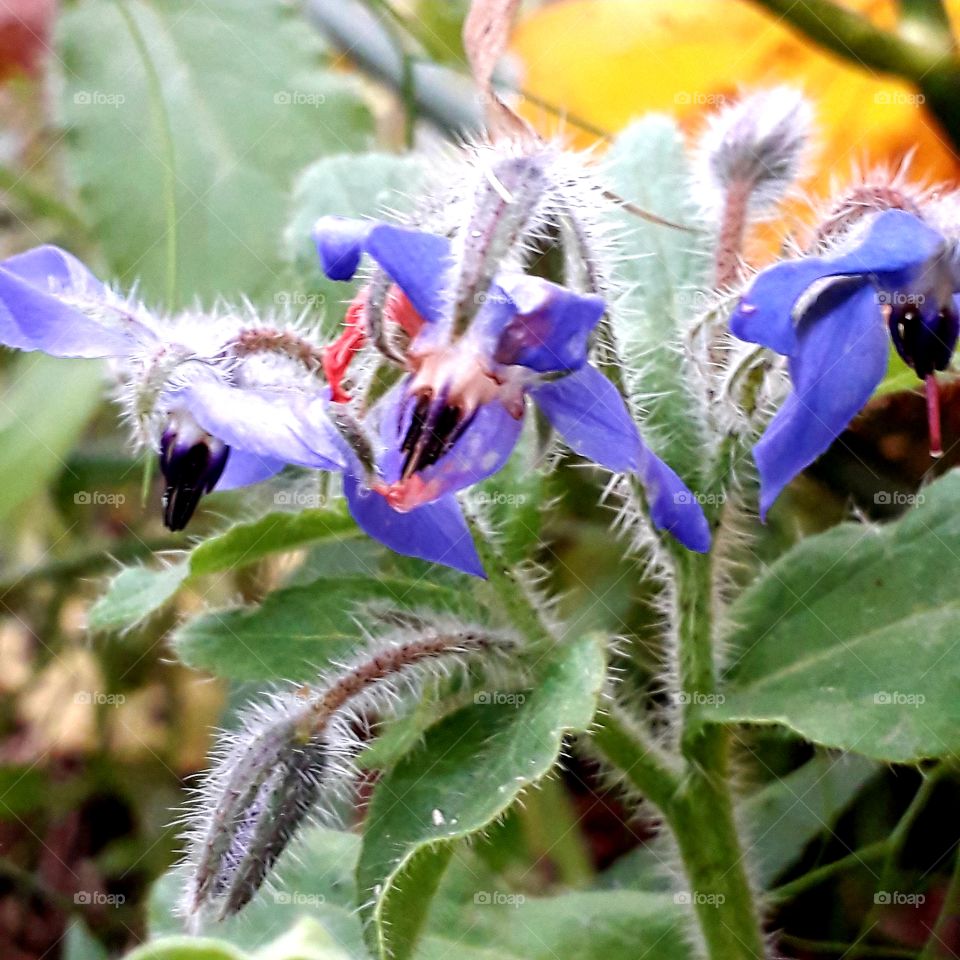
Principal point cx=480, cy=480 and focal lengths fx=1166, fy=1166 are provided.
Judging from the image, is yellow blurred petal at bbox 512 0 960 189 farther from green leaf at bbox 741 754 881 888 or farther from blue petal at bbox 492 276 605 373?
Answer: blue petal at bbox 492 276 605 373

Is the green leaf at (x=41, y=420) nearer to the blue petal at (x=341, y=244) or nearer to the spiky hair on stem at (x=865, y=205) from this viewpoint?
the blue petal at (x=341, y=244)

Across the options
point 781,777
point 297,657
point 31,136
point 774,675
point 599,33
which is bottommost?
point 31,136

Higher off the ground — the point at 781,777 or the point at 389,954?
the point at 389,954

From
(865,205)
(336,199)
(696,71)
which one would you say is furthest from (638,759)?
(696,71)

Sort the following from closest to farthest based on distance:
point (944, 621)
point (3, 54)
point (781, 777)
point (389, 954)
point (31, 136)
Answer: point (389, 954) < point (944, 621) < point (781, 777) < point (3, 54) < point (31, 136)

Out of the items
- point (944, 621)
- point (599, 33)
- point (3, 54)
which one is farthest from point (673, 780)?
point (3, 54)

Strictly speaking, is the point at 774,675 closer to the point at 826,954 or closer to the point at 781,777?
the point at 781,777

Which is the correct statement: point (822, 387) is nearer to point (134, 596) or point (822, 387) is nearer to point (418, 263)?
point (418, 263)

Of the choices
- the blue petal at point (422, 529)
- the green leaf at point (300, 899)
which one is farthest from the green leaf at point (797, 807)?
the blue petal at point (422, 529)
